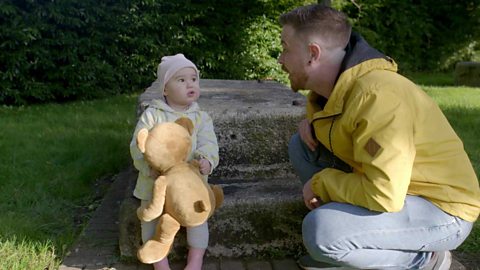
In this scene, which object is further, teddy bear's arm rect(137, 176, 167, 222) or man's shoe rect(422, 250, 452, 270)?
teddy bear's arm rect(137, 176, 167, 222)

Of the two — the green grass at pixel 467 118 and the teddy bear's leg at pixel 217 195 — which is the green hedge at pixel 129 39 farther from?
the teddy bear's leg at pixel 217 195

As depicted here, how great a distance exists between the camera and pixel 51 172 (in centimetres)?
441

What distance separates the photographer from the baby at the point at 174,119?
269cm

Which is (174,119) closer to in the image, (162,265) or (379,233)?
(162,265)

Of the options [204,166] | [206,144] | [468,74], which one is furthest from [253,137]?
[468,74]

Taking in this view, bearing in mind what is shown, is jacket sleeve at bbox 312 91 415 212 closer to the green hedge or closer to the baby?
the baby

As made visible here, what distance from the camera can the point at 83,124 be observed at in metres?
6.20

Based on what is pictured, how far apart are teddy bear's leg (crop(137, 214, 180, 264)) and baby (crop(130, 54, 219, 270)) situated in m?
0.06

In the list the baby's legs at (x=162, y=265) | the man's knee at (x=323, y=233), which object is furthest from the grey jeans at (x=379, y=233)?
the baby's legs at (x=162, y=265)

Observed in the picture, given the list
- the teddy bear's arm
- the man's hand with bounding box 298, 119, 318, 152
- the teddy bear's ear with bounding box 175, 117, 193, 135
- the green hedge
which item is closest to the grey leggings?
the teddy bear's arm

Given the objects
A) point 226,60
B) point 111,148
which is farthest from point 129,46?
point 111,148

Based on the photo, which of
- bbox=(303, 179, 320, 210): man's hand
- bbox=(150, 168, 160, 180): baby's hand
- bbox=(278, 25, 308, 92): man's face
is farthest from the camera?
bbox=(150, 168, 160, 180): baby's hand

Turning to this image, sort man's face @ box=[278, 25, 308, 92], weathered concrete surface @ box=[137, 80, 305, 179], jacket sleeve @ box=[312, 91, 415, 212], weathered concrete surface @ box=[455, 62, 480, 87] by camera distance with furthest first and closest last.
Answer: weathered concrete surface @ box=[455, 62, 480, 87], weathered concrete surface @ box=[137, 80, 305, 179], man's face @ box=[278, 25, 308, 92], jacket sleeve @ box=[312, 91, 415, 212]

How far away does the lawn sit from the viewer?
10.0ft
